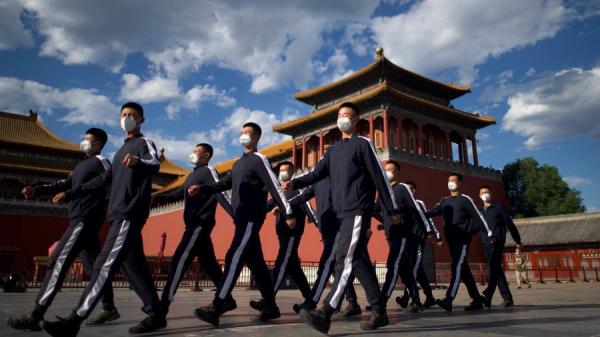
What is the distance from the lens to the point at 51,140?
3375cm

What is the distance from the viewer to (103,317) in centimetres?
394

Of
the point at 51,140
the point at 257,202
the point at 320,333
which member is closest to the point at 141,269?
the point at 257,202

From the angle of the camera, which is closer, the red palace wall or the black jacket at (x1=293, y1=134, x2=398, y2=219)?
the black jacket at (x1=293, y1=134, x2=398, y2=219)

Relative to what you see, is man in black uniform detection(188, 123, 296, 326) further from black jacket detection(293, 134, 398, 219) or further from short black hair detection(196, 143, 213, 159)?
short black hair detection(196, 143, 213, 159)

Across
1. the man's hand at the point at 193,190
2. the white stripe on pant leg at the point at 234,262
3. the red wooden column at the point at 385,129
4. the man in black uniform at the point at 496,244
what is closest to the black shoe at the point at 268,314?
the white stripe on pant leg at the point at 234,262

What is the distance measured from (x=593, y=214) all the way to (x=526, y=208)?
10623mm

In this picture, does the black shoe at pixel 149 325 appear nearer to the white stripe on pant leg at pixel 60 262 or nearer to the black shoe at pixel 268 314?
the white stripe on pant leg at pixel 60 262

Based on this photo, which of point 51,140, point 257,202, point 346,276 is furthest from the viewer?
point 51,140

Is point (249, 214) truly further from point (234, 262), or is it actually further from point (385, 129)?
point (385, 129)

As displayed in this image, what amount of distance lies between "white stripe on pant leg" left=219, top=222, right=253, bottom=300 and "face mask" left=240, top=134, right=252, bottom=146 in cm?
79

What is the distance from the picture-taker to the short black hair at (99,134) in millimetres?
4484

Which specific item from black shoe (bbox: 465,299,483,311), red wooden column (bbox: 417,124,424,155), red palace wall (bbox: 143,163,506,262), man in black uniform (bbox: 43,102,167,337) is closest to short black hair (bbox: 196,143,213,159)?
man in black uniform (bbox: 43,102,167,337)

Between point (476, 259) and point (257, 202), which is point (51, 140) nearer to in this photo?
point (476, 259)

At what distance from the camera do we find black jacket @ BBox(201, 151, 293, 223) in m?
4.12
